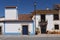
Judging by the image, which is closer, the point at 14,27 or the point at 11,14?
the point at 14,27

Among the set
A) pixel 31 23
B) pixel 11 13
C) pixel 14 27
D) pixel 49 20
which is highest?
pixel 11 13

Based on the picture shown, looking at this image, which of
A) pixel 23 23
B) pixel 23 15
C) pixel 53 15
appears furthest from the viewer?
pixel 23 15

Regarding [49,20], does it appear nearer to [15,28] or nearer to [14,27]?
[15,28]

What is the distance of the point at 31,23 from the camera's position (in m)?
43.2

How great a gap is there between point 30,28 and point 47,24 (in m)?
6.51

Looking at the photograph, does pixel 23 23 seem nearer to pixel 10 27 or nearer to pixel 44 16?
pixel 10 27

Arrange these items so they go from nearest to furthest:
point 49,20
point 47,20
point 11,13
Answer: point 11,13 < point 47,20 < point 49,20

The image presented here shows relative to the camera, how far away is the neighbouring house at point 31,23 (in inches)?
1709

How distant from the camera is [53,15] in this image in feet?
158

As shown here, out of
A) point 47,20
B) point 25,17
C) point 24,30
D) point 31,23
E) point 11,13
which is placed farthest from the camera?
point 25,17

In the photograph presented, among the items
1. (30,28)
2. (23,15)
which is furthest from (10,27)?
(23,15)

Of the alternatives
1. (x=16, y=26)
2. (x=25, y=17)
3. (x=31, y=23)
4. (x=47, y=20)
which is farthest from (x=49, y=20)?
(x=16, y=26)

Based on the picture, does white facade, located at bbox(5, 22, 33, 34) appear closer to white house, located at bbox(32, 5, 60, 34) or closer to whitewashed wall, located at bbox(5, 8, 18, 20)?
whitewashed wall, located at bbox(5, 8, 18, 20)

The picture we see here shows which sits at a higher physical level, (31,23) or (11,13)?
(11,13)
